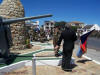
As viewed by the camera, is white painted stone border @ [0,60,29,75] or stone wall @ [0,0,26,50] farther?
stone wall @ [0,0,26,50]

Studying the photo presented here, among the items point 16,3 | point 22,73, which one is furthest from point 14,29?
point 22,73

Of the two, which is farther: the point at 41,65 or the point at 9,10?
the point at 9,10

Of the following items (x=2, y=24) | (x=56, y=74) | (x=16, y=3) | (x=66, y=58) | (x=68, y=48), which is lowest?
(x=56, y=74)

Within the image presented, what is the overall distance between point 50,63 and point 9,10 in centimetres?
530

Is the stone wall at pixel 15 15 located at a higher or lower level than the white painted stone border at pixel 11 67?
higher

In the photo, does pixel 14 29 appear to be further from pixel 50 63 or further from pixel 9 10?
pixel 50 63

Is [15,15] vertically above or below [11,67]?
above

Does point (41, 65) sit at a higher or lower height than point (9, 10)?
lower

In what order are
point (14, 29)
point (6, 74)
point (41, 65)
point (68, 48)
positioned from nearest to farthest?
1. point (6, 74)
2. point (68, 48)
3. point (41, 65)
4. point (14, 29)

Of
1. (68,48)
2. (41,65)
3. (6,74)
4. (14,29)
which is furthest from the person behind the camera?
(14,29)

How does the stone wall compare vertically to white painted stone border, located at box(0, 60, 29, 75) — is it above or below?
above

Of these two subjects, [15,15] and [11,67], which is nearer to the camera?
[11,67]

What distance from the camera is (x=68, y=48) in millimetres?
5449

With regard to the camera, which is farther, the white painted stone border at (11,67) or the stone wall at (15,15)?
the stone wall at (15,15)
